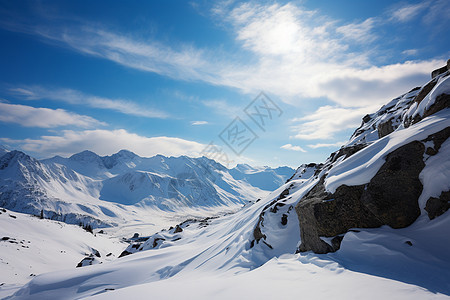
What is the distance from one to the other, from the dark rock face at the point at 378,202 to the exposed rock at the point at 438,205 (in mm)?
326

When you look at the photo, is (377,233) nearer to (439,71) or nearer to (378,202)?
(378,202)

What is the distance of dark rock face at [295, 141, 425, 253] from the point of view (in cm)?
735

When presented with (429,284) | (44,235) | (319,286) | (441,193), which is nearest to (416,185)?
(441,193)

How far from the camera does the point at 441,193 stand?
21.9 feet

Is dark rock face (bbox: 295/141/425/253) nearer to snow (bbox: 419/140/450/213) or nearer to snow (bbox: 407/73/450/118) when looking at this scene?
snow (bbox: 419/140/450/213)

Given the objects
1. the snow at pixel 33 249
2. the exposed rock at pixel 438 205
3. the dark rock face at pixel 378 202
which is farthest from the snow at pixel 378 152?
the snow at pixel 33 249

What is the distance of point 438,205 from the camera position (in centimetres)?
670

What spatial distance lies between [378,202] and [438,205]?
5.17 ft

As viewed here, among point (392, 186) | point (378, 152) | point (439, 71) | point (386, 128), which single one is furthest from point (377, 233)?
point (386, 128)

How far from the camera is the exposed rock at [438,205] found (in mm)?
6543

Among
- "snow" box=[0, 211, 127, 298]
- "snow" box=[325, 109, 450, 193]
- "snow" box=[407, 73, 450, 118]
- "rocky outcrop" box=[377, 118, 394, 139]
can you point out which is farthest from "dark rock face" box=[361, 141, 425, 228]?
"snow" box=[0, 211, 127, 298]

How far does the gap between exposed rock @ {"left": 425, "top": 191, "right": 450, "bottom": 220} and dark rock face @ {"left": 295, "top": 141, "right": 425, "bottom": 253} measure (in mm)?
326

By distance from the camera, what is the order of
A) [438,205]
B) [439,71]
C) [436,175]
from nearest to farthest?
[438,205] < [436,175] < [439,71]

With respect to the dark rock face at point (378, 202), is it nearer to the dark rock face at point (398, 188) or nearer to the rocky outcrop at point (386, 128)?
the dark rock face at point (398, 188)
